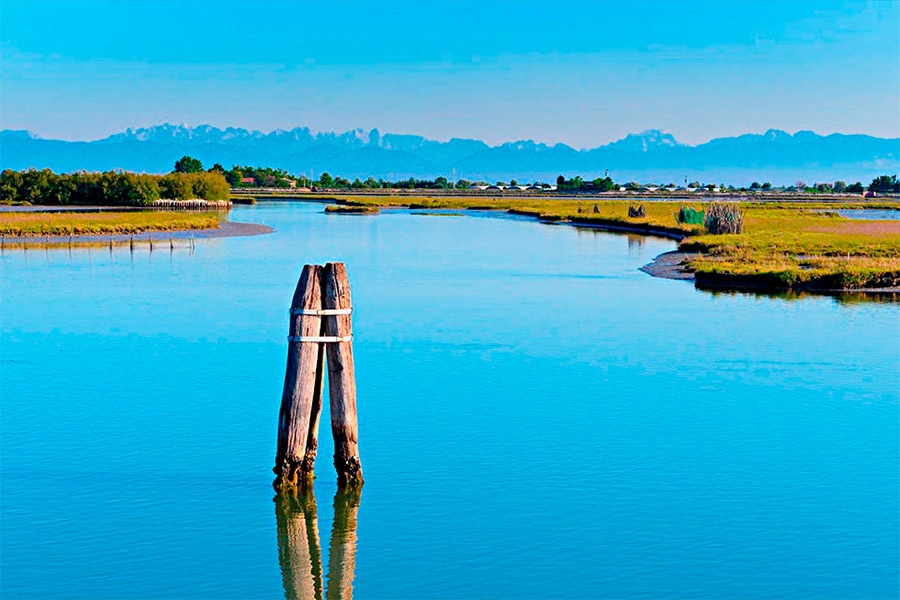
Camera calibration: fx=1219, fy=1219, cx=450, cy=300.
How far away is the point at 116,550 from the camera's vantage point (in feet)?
44.2

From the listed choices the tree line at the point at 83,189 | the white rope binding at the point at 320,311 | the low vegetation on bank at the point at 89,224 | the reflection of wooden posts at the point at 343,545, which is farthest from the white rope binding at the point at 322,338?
the tree line at the point at 83,189

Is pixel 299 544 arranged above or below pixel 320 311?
below

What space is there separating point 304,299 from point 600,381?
10.7 metres

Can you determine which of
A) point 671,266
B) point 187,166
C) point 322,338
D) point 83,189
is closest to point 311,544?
point 322,338

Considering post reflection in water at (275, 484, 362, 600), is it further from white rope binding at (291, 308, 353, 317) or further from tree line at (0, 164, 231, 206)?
tree line at (0, 164, 231, 206)

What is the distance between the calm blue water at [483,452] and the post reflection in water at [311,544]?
2.3 inches

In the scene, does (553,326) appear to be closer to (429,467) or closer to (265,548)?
(429,467)

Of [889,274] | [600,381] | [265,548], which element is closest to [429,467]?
[265,548]

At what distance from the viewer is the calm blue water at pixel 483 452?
1315 cm

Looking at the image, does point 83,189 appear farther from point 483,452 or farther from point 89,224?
point 483,452

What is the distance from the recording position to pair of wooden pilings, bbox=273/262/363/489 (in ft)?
45.8

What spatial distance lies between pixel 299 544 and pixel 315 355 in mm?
2202

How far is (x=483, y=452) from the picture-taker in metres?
17.8

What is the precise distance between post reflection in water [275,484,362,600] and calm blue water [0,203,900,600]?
6cm
